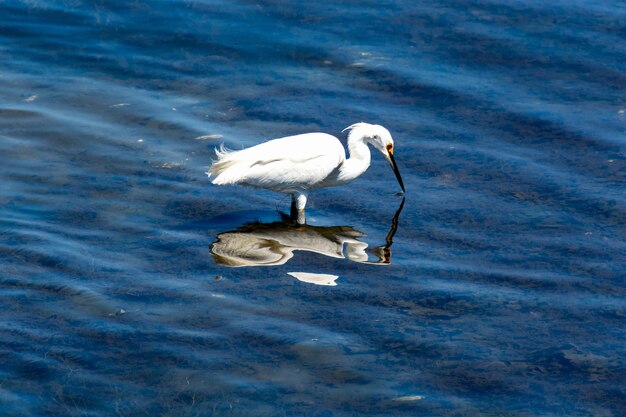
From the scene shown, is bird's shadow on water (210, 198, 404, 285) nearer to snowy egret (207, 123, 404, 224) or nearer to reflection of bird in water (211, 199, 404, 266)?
reflection of bird in water (211, 199, 404, 266)

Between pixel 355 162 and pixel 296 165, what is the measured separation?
0.69 metres

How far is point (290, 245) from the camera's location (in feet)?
32.7

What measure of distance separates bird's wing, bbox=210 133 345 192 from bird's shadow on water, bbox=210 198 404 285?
1.35ft

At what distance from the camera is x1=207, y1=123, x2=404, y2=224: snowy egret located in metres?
10.1

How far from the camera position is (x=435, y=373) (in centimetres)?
779

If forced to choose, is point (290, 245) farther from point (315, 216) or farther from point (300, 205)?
point (315, 216)

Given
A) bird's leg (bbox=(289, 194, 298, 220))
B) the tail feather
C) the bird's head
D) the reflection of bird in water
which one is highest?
the bird's head

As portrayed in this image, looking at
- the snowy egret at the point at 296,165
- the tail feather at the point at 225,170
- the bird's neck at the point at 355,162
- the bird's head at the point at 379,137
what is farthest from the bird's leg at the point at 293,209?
the bird's head at the point at 379,137

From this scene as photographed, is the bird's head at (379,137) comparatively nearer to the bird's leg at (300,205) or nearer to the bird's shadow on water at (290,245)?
the bird's shadow on water at (290,245)

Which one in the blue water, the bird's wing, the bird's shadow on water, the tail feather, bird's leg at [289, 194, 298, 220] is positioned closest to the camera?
the blue water

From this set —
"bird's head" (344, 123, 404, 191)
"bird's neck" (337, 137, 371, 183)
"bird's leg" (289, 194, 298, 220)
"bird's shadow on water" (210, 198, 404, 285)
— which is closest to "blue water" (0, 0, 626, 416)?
"bird's shadow on water" (210, 198, 404, 285)

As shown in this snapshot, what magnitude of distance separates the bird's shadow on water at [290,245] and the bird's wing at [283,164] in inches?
16.2

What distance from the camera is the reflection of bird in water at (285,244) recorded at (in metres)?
9.61

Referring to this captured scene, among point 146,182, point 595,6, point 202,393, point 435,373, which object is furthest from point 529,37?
point 202,393
